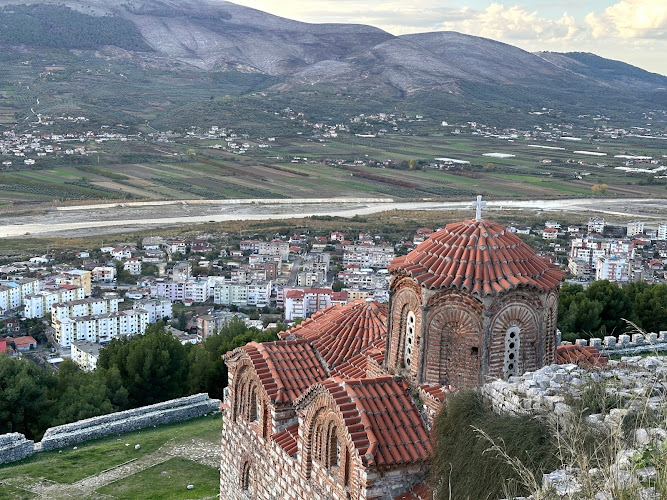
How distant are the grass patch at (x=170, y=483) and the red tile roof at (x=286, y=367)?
4.56 meters

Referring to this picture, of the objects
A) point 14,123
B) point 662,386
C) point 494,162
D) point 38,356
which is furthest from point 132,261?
point 14,123

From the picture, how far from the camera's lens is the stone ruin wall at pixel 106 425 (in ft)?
56.1

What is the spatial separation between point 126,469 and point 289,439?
6.88 m

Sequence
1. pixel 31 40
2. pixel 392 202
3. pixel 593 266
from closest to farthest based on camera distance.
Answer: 1. pixel 593 266
2. pixel 392 202
3. pixel 31 40

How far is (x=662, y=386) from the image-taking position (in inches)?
310

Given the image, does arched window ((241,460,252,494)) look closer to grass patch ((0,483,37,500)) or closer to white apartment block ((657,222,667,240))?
grass patch ((0,483,37,500))

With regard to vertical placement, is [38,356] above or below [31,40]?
below

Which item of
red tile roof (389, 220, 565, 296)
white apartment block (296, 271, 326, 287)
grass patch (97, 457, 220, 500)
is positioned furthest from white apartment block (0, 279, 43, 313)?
red tile roof (389, 220, 565, 296)

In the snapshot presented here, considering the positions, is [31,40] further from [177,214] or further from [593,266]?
[593,266]

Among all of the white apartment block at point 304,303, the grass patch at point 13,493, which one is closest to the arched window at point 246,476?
the grass patch at point 13,493

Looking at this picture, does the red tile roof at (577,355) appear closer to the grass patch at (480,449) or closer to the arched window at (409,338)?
the arched window at (409,338)

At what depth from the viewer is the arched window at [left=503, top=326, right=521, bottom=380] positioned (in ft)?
32.8

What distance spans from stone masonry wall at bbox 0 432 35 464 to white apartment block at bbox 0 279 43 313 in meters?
35.3

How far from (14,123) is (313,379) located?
124m
